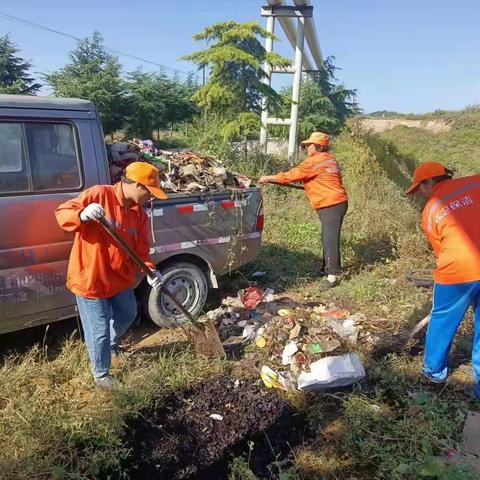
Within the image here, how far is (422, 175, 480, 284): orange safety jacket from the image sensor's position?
302 centimetres

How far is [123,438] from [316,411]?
4.33 feet

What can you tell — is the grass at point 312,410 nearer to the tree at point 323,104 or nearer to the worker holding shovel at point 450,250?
the worker holding shovel at point 450,250

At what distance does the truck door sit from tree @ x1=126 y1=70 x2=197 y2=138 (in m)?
14.1

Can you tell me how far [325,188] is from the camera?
547cm

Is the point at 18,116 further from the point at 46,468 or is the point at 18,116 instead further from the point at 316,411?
the point at 316,411

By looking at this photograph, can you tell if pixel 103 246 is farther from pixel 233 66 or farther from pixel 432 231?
pixel 233 66

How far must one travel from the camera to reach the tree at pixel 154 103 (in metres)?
17.5

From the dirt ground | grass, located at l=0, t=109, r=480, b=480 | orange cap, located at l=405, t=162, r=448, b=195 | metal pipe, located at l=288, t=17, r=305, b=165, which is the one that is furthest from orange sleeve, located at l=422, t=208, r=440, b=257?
metal pipe, located at l=288, t=17, r=305, b=165

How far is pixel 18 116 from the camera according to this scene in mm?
3143

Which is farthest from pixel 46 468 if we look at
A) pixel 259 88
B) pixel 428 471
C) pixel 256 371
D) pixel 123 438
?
pixel 259 88

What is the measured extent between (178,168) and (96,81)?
43.7ft

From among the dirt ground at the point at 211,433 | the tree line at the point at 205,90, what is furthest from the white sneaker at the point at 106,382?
the tree line at the point at 205,90

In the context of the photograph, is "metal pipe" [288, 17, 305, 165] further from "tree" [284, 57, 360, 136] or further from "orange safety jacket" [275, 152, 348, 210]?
"orange safety jacket" [275, 152, 348, 210]

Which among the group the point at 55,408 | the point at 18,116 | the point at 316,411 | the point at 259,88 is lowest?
the point at 316,411
